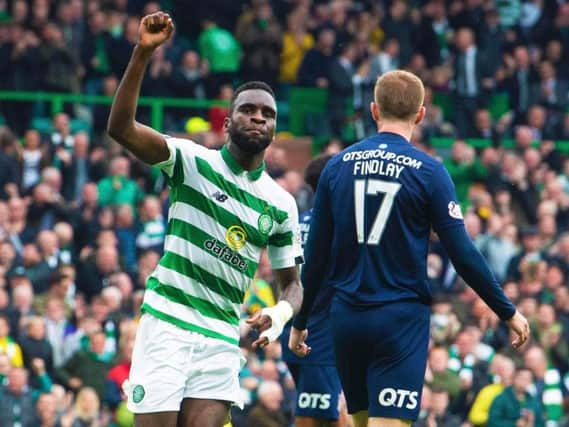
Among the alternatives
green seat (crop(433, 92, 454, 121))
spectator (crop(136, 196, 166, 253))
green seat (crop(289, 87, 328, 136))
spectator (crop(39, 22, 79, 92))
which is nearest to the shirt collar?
spectator (crop(136, 196, 166, 253))

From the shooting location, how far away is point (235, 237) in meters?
8.65

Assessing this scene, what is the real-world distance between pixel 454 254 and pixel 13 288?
8.64 m

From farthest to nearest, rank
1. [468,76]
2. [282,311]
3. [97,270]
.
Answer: [468,76] → [97,270] → [282,311]

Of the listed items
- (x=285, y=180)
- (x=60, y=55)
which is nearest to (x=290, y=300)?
(x=285, y=180)

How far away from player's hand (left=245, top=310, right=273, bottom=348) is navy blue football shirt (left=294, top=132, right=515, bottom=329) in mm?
551

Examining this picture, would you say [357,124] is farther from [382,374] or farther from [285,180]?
[382,374]

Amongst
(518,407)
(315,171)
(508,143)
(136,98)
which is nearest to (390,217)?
(136,98)

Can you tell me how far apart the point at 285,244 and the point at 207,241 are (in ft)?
1.91

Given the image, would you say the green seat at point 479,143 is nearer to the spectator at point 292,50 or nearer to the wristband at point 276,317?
the spectator at point 292,50

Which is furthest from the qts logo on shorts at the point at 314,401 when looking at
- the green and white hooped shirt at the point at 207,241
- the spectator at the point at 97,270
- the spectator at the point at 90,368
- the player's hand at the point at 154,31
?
the spectator at the point at 97,270

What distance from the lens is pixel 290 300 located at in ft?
29.1

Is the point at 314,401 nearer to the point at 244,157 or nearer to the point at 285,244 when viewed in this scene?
the point at 285,244

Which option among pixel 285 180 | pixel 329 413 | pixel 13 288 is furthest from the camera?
pixel 285 180

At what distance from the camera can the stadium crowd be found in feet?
52.4
